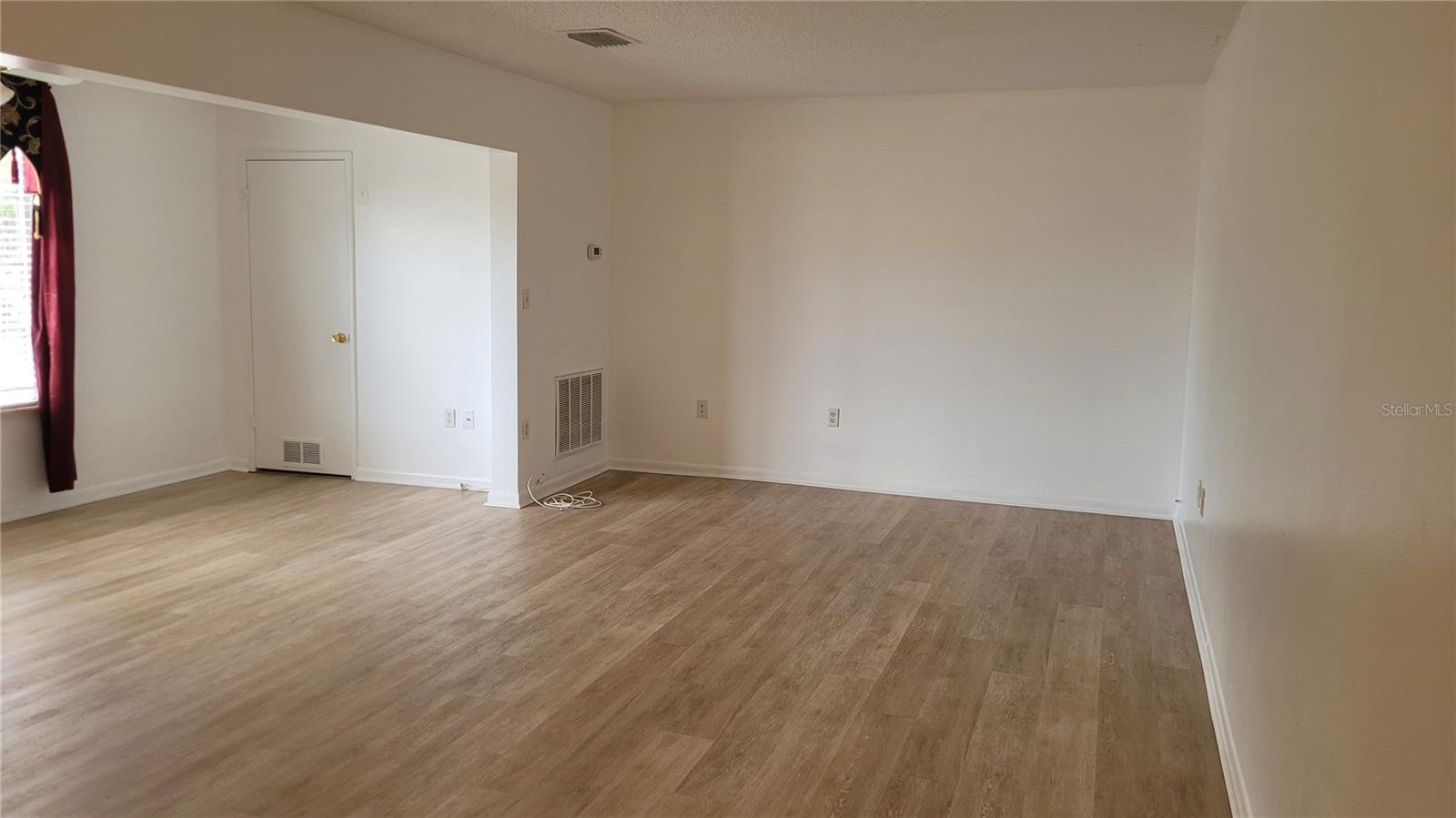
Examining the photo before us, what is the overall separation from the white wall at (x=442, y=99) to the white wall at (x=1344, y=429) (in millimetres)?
3516

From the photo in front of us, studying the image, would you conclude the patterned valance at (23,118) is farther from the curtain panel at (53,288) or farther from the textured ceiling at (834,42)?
the textured ceiling at (834,42)

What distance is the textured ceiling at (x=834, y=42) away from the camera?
4195mm

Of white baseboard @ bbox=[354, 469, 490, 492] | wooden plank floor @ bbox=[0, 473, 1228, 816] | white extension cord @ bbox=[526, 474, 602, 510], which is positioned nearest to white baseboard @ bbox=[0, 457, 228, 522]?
wooden plank floor @ bbox=[0, 473, 1228, 816]

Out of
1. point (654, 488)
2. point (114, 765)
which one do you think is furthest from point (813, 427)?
point (114, 765)

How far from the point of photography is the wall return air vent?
21.5 feet

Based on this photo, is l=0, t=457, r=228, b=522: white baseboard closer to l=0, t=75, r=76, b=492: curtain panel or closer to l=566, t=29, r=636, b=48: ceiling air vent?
l=0, t=75, r=76, b=492: curtain panel

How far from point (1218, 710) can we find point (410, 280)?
5067 millimetres

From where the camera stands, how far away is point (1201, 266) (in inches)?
214

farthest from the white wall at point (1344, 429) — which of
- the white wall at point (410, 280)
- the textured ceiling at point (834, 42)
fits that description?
the white wall at point (410, 280)

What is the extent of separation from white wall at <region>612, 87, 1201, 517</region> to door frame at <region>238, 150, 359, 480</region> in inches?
66.2

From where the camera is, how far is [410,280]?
6.48 m

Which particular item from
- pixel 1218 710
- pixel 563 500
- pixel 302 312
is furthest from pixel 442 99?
pixel 1218 710

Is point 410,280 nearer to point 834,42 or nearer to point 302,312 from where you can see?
point 302,312

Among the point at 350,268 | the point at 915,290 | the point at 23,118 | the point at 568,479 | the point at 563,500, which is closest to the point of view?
the point at 23,118
